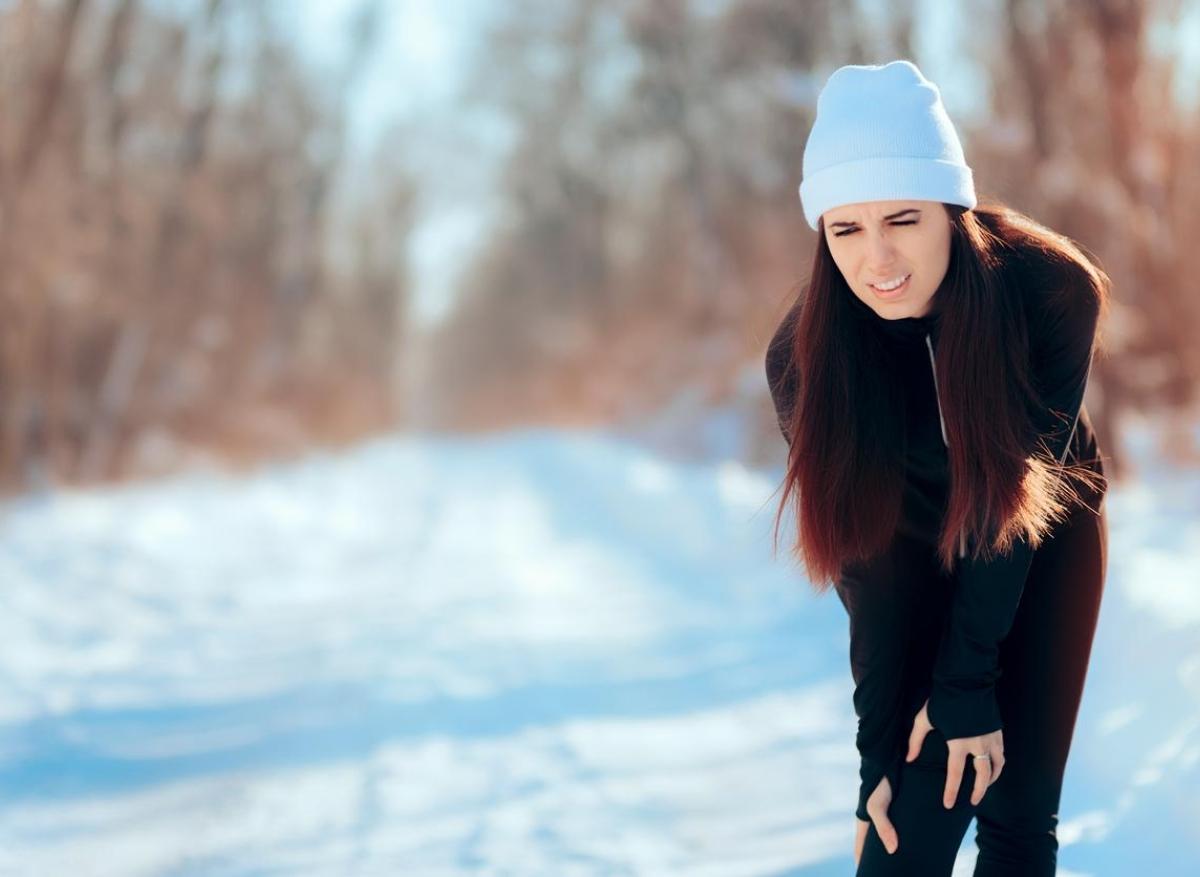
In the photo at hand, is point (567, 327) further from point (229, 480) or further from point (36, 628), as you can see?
point (36, 628)

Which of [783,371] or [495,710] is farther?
[495,710]

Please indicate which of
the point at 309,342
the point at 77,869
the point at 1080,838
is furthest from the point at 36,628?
the point at 309,342

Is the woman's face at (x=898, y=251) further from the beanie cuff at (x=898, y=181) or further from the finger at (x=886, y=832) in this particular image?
the finger at (x=886, y=832)

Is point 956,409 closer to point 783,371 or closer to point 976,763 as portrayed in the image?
point 783,371

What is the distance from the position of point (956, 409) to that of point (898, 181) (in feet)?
1.36

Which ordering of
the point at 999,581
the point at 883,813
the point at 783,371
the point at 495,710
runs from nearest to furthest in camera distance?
1. the point at 999,581
2. the point at 883,813
3. the point at 783,371
4. the point at 495,710

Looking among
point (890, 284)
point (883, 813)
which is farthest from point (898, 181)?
point (883, 813)

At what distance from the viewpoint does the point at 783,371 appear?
2.48 m

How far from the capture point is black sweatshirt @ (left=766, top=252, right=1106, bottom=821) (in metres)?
2.12

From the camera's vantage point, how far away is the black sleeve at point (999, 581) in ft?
6.92

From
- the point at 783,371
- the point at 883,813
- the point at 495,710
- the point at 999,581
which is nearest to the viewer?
the point at 999,581

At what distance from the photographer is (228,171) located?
18.7 metres

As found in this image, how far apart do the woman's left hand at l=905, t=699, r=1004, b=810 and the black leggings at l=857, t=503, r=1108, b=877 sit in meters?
0.04

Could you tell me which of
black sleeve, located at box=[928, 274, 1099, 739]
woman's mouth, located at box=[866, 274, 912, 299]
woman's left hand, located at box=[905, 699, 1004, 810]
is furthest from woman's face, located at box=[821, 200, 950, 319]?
woman's left hand, located at box=[905, 699, 1004, 810]
